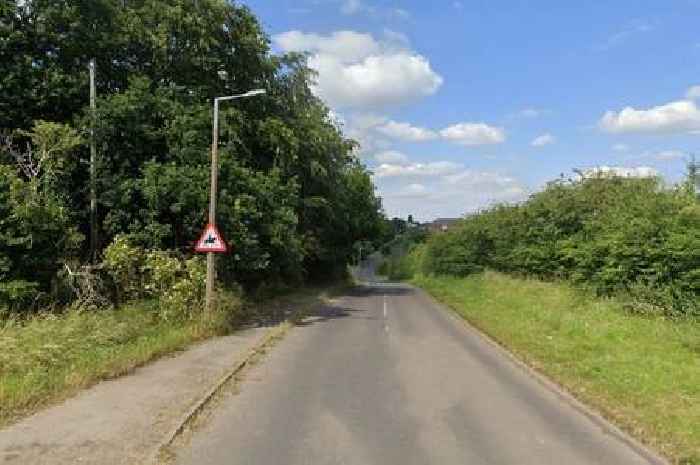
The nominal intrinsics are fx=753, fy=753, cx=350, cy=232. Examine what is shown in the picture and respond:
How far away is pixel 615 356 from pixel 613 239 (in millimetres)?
9873

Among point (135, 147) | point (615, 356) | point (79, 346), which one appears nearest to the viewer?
point (79, 346)

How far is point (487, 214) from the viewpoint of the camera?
48.7m

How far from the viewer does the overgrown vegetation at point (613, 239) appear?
20641mm

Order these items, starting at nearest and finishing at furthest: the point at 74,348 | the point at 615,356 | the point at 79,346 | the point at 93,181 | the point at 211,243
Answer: the point at 74,348
the point at 79,346
the point at 615,356
the point at 211,243
the point at 93,181

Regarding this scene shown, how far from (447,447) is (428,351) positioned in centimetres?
885

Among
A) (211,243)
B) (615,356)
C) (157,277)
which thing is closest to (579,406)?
(615,356)

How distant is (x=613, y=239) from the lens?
76.8 ft

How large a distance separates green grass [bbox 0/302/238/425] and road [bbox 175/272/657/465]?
227 centimetres

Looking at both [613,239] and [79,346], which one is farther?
[613,239]

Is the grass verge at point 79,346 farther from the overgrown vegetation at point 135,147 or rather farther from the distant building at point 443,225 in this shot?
the distant building at point 443,225

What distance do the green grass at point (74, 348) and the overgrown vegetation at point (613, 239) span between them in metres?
→ 12.4

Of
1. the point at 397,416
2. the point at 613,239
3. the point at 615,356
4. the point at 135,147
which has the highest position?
the point at 135,147

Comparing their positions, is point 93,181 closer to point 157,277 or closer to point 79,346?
point 157,277

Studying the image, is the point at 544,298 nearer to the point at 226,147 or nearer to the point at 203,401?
the point at 226,147
